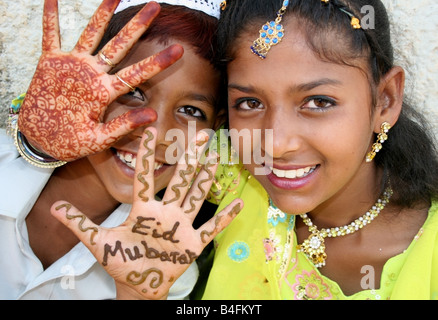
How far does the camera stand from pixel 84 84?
154cm

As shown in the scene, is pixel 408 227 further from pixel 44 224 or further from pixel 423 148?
pixel 44 224

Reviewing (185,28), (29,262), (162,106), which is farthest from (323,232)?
(29,262)

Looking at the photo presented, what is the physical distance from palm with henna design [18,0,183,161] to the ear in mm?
735

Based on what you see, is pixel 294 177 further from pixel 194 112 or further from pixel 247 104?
pixel 194 112

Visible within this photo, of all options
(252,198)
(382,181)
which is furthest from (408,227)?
(252,198)

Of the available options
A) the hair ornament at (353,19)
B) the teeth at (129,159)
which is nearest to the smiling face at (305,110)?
the hair ornament at (353,19)

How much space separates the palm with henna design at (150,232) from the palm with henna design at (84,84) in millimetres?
191

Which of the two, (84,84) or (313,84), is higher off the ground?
(313,84)

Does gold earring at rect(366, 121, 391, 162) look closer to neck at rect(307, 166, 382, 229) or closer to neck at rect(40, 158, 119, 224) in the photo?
neck at rect(307, 166, 382, 229)

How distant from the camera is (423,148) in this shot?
6.02ft

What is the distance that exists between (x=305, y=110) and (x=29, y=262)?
1.15 metres

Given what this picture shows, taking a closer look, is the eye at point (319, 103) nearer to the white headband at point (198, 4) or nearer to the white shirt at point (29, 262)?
the white headband at point (198, 4)

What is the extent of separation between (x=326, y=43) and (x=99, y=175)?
925 millimetres

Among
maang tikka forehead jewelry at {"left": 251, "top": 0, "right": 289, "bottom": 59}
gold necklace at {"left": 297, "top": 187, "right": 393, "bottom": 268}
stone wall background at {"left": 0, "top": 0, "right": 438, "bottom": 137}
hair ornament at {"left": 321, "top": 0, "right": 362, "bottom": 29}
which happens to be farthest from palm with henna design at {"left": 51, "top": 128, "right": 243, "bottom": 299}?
stone wall background at {"left": 0, "top": 0, "right": 438, "bottom": 137}
